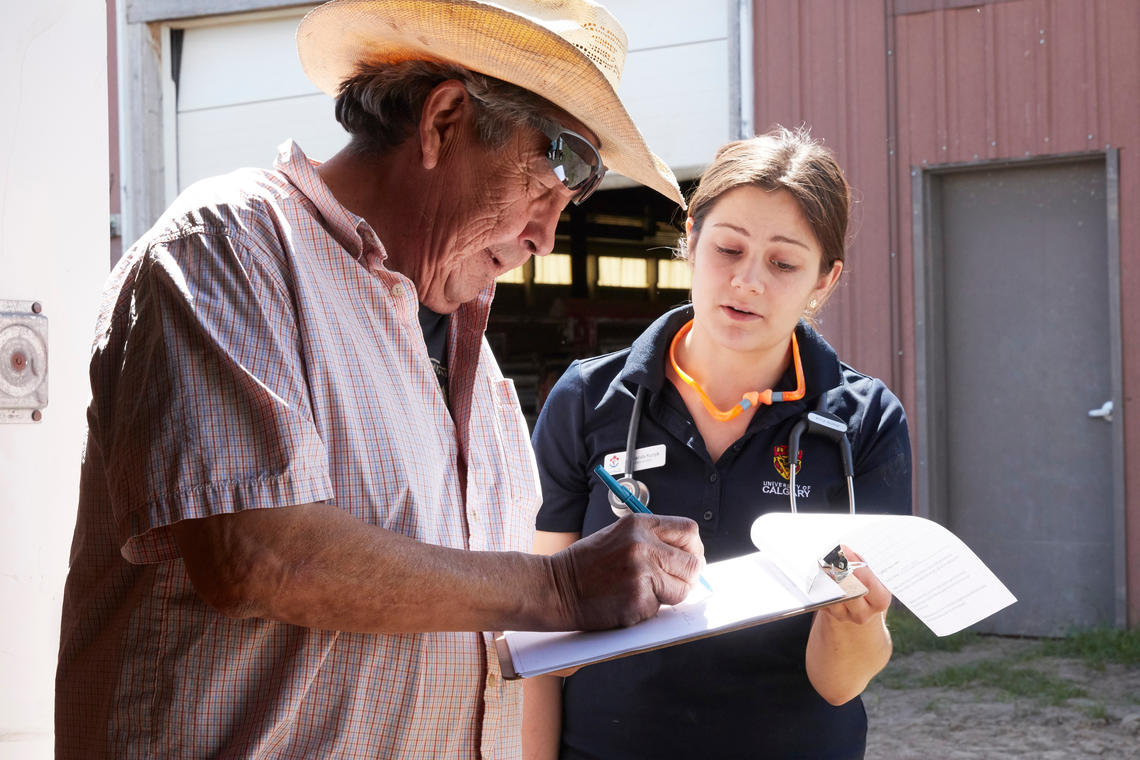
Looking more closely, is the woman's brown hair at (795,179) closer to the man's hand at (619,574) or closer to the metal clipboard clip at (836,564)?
the metal clipboard clip at (836,564)

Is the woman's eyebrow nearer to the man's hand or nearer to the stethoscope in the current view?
the stethoscope

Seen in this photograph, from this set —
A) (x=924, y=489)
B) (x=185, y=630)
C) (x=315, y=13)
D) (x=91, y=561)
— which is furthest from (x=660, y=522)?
(x=924, y=489)

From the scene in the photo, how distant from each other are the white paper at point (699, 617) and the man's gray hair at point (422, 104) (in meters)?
0.69

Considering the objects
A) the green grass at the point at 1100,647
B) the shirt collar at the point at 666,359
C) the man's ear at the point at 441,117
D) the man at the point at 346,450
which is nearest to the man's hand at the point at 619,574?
the man at the point at 346,450

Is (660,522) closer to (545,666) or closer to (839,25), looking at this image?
(545,666)

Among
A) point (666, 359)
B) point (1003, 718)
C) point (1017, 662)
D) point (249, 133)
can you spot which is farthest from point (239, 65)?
point (666, 359)

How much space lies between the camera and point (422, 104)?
1.65m

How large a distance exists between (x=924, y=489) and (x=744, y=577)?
536cm

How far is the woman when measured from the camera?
2.09m

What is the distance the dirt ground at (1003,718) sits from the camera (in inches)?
194

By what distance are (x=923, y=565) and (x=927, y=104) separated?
570 cm

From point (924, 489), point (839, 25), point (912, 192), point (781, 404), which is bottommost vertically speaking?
point (924, 489)

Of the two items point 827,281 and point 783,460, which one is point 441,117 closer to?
point 783,460

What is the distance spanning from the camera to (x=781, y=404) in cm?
227
